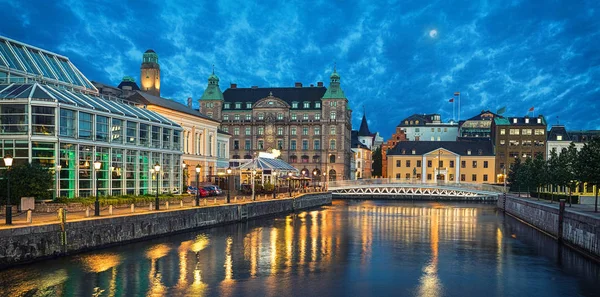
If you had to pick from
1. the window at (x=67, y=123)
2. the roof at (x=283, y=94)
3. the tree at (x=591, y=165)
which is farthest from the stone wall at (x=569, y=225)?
the roof at (x=283, y=94)

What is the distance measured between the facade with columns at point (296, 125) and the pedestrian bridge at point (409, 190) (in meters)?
18.0

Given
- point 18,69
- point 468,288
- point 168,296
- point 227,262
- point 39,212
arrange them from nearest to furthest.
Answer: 1. point 168,296
2. point 468,288
3. point 227,262
4. point 39,212
5. point 18,69

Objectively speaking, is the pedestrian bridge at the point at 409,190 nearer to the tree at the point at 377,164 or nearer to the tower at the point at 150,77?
the tower at the point at 150,77

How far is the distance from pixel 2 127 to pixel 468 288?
3521 cm

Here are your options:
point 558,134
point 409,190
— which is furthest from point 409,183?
point 558,134

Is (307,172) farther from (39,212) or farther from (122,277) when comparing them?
(122,277)

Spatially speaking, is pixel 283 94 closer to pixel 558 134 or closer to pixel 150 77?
pixel 150 77

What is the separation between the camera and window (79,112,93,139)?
45.2 m

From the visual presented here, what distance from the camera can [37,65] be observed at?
54781mm

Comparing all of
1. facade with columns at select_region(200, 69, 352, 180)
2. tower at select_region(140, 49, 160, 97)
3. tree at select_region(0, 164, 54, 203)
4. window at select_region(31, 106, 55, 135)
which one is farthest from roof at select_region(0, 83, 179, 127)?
tower at select_region(140, 49, 160, 97)

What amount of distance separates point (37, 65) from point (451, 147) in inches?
3995

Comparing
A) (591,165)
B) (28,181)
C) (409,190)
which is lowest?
(409,190)

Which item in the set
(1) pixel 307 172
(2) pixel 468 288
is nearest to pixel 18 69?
(2) pixel 468 288

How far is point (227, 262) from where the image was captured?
3294 cm
